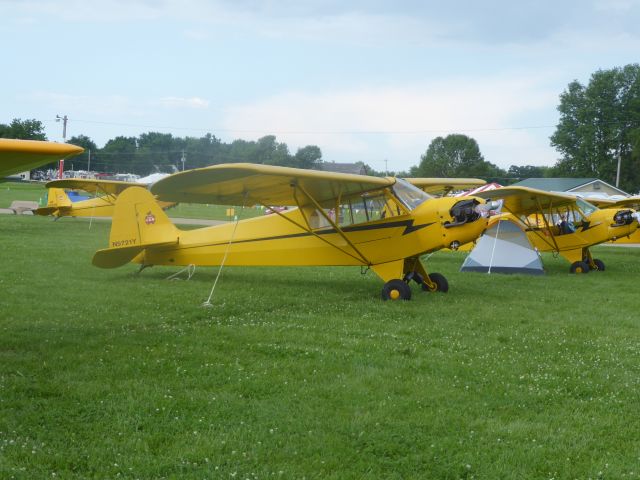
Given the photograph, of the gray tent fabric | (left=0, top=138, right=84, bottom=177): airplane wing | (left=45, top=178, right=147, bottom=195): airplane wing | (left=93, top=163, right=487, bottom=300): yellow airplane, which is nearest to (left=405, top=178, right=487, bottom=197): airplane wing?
the gray tent fabric

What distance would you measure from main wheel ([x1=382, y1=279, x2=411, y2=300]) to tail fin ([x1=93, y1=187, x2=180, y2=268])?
185 inches

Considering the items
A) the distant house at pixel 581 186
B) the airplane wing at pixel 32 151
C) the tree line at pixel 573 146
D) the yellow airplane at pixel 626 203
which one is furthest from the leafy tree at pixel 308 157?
the airplane wing at pixel 32 151

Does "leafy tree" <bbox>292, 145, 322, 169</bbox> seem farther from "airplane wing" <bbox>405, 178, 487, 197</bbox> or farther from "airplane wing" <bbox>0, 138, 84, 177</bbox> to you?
"airplane wing" <bbox>0, 138, 84, 177</bbox>

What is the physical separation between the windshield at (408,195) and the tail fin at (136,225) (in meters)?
4.77

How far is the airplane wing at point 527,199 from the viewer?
15.6 m

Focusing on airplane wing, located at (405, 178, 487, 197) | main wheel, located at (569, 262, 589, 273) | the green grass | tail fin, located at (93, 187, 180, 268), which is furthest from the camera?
airplane wing, located at (405, 178, 487, 197)

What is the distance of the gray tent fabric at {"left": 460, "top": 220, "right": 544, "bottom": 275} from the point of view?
613 inches

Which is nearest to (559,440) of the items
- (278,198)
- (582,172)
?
(278,198)

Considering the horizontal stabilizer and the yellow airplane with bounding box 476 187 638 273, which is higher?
the yellow airplane with bounding box 476 187 638 273

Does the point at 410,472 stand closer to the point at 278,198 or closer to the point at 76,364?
the point at 76,364

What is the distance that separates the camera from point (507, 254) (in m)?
15.6

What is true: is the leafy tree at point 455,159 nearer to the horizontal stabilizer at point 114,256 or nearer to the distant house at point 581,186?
the distant house at point 581,186

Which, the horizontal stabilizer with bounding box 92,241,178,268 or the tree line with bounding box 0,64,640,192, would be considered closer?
the horizontal stabilizer with bounding box 92,241,178,268

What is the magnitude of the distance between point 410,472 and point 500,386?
2070mm
